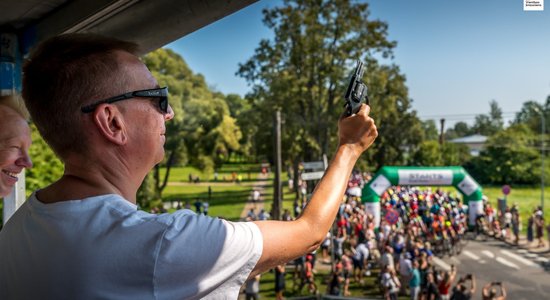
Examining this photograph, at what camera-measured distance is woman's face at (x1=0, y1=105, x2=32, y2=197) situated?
1474 millimetres

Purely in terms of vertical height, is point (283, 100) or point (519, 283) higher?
point (283, 100)

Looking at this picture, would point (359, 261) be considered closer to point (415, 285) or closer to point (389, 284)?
point (389, 284)

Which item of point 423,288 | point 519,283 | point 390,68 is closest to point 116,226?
point 423,288

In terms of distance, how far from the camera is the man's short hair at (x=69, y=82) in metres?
0.71

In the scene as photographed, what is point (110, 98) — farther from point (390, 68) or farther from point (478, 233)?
point (390, 68)

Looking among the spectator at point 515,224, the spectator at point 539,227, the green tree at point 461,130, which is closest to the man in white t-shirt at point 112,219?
the spectator at point 539,227

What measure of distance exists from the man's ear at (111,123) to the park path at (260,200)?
574 inches

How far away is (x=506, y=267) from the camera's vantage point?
1038 centimetres

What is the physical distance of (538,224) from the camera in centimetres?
1220

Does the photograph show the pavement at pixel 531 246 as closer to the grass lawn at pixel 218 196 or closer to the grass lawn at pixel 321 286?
the grass lawn at pixel 321 286

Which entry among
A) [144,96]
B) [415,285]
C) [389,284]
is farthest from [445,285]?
[144,96]

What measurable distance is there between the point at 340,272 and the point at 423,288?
1395 mm

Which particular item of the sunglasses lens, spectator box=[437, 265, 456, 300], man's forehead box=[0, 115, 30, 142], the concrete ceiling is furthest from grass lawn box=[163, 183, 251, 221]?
the sunglasses lens

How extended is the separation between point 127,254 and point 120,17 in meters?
1.52
